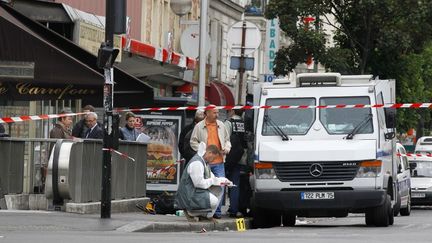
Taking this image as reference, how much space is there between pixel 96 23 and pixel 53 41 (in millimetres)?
11150

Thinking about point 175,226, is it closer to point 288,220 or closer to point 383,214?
point 383,214

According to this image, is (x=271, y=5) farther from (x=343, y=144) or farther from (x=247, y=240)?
(x=247, y=240)

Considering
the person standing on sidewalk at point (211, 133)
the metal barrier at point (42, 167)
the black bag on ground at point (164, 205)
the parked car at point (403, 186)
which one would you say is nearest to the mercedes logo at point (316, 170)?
the person standing on sidewalk at point (211, 133)

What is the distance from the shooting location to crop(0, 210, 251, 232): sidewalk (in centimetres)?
1744

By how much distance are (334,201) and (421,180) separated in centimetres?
1606

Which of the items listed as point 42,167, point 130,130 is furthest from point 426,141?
point 42,167

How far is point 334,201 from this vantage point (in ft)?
70.1

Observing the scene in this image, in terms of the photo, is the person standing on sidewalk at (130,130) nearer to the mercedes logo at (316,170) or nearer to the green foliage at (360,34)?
the mercedes logo at (316,170)

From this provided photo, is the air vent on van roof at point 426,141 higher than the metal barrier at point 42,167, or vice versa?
the air vent on van roof at point 426,141

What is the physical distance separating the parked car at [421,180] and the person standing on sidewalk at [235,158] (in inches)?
542

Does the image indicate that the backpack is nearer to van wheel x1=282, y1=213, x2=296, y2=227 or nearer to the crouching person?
van wheel x1=282, y1=213, x2=296, y2=227

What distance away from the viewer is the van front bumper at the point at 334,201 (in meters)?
21.3

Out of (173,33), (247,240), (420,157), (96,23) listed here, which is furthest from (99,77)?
(173,33)

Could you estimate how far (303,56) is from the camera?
44.5 meters
